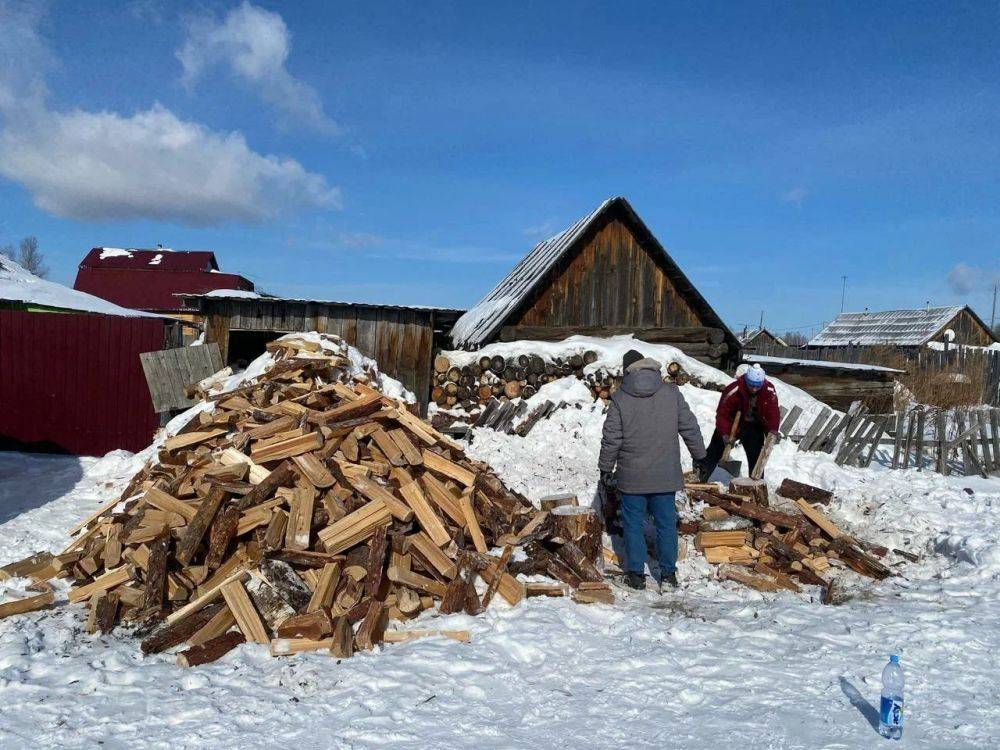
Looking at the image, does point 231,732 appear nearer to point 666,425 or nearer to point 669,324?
point 666,425

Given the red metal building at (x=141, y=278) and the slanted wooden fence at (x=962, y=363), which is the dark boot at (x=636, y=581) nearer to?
the slanted wooden fence at (x=962, y=363)

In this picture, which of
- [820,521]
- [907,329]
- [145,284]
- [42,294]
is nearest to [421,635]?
[820,521]

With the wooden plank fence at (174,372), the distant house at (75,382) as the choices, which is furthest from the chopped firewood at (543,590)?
the distant house at (75,382)

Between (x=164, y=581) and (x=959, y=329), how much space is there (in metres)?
38.5

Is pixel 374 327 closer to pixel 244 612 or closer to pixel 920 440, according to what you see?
pixel 244 612

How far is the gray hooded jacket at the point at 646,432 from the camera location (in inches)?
225

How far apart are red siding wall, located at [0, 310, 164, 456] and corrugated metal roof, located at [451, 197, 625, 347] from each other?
6.12 meters

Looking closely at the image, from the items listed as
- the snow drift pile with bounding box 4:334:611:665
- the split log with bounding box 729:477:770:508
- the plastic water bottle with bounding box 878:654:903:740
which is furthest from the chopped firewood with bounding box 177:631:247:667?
the split log with bounding box 729:477:770:508

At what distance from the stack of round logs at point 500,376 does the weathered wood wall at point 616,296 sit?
5.89ft

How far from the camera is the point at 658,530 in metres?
5.86

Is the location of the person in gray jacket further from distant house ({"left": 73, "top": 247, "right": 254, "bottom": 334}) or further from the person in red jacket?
distant house ({"left": 73, "top": 247, "right": 254, "bottom": 334})

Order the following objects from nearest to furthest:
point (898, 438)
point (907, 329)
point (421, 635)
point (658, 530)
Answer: point (421, 635) → point (658, 530) → point (898, 438) → point (907, 329)

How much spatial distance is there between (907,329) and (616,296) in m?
25.8

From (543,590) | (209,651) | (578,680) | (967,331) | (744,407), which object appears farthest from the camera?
(967,331)
